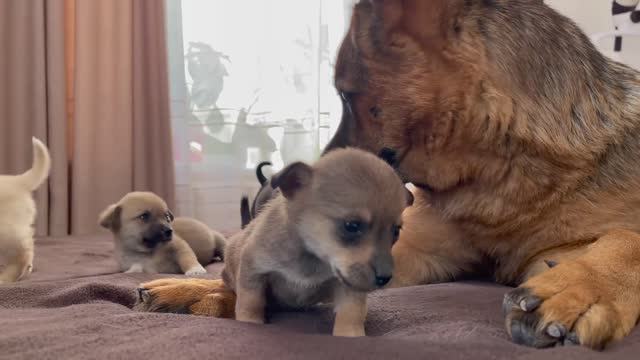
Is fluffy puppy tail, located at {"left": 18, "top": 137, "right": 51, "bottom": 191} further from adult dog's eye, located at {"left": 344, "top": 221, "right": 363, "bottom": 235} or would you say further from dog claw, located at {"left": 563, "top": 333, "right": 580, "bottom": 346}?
dog claw, located at {"left": 563, "top": 333, "right": 580, "bottom": 346}

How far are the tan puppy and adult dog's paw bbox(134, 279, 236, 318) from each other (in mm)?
106

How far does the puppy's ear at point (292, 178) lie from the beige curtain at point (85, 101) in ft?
8.30

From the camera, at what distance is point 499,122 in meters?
1.27

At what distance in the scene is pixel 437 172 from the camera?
132 centimetres

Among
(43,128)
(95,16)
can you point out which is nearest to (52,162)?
(43,128)

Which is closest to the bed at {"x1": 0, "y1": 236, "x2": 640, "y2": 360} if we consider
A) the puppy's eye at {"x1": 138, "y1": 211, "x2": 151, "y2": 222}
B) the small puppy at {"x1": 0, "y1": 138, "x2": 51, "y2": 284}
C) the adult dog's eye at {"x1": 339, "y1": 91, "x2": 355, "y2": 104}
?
the adult dog's eye at {"x1": 339, "y1": 91, "x2": 355, "y2": 104}

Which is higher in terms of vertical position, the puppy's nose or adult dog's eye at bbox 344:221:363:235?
adult dog's eye at bbox 344:221:363:235

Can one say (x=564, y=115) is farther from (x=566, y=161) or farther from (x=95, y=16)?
(x=95, y=16)

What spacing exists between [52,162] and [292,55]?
1328 mm

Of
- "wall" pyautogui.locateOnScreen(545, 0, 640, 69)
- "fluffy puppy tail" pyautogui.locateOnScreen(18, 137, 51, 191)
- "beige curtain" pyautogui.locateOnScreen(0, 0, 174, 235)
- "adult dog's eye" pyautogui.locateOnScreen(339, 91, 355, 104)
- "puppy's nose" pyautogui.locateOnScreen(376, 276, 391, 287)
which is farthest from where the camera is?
"beige curtain" pyautogui.locateOnScreen(0, 0, 174, 235)

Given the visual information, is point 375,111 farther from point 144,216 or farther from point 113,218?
point 113,218

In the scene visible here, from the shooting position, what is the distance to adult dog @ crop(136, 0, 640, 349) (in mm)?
1271

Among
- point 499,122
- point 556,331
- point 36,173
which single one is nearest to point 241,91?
point 36,173

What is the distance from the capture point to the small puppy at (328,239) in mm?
919
